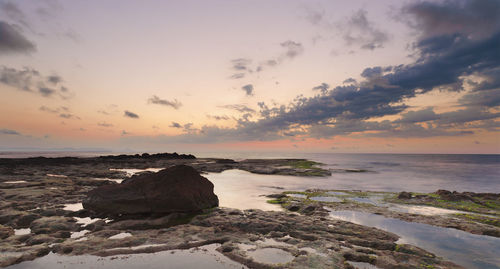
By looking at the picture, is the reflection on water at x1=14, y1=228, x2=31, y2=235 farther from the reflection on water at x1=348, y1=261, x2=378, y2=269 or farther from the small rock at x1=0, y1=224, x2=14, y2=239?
the reflection on water at x1=348, y1=261, x2=378, y2=269

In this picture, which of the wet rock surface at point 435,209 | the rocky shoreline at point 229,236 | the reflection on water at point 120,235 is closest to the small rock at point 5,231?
the rocky shoreline at point 229,236

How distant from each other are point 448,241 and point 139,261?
14.7m

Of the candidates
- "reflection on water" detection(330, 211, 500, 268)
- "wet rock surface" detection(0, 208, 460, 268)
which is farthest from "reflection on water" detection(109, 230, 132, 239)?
"reflection on water" detection(330, 211, 500, 268)

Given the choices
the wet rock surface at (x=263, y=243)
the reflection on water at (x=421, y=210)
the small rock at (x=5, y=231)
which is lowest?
the reflection on water at (x=421, y=210)

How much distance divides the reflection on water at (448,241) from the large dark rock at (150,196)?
35.1 ft

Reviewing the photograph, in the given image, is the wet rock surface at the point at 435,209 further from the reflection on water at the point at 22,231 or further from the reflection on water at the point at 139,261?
the reflection on water at the point at 22,231

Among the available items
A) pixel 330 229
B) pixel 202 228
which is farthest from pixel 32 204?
pixel 330 229

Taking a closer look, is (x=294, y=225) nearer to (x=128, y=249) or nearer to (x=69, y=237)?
(x=128, y=249)

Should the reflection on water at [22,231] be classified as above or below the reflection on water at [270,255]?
above

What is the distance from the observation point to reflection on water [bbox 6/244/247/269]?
351 inches

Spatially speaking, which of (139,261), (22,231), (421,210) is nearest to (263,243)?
(139,261)

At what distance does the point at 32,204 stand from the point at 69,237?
8.73 metres

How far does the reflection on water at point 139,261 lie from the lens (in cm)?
892

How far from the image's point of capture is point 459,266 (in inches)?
367
